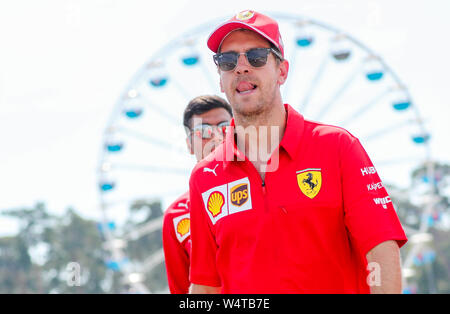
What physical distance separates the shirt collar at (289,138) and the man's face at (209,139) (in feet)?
5.16

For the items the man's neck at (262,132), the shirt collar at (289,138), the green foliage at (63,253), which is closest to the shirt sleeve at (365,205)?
the shirt collar at (289,138)

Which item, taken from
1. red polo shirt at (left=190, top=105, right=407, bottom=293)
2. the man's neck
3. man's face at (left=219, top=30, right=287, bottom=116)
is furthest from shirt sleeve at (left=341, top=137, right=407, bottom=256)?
man's face at (left=219, top=30, right=287, bottom=116)

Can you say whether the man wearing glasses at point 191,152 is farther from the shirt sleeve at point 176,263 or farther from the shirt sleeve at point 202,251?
the shirt sleeve at point 202,251

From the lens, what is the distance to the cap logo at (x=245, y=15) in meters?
3.99

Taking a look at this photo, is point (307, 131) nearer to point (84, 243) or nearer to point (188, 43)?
point (188, 43)

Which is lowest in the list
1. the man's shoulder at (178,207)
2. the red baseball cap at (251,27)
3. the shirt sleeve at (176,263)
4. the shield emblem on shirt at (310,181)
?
the shirt sleeve at (176,263)

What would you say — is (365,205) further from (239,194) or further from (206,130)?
(206,130)

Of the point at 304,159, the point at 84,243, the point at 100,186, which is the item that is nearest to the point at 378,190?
the point at 304,159

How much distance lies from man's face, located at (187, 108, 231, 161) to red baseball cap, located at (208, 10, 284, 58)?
1.66 m

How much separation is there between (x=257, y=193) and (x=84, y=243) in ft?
232

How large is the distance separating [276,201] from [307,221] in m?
0.18

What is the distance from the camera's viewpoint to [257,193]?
373 centimetres

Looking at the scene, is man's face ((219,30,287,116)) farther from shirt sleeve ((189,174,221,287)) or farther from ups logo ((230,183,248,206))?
shirt sleeve ((189,174,221,287))

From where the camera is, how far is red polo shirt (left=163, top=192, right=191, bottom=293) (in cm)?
550
